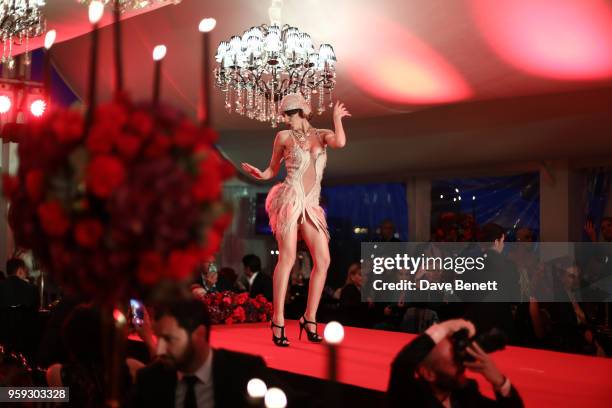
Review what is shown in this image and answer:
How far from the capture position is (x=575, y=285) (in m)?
5.50

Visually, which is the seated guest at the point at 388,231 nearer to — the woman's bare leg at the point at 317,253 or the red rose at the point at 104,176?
the woman's bare leg at the point at 317,253

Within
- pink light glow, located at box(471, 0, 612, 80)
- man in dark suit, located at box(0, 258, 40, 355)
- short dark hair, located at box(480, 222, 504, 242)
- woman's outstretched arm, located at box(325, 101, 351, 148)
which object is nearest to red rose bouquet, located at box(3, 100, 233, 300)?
woman's outstretched arm, located at box(325, 101, 351, 148)

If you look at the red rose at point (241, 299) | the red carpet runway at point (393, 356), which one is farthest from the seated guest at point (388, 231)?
the red carpet runway at point (393, 356)

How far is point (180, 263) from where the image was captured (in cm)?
131

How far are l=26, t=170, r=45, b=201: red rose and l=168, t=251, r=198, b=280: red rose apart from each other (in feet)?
0.87

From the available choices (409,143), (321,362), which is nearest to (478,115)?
(409,143)

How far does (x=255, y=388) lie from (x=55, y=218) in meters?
0.87

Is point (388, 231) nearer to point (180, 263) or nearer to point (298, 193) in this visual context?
point (298, 193)

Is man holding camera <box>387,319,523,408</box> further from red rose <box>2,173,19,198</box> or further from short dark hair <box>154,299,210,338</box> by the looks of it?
red rose <box>2,173,19,198</box>

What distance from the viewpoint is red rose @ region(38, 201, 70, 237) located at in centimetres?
133

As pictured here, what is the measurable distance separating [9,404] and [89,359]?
1.60ft

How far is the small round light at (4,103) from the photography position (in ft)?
23.0

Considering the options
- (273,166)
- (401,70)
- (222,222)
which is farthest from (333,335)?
(401,70)

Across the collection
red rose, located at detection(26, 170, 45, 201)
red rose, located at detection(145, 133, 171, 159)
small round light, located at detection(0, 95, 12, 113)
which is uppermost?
small round light, located at detection(0, 95, 12, 113)
